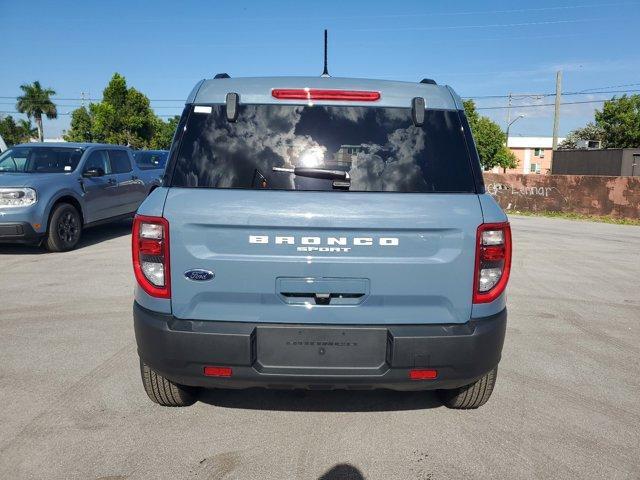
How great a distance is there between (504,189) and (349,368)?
1889 centimetres

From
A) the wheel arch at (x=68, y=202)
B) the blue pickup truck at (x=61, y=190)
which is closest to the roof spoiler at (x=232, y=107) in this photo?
the blue pickup truck at (x=61, y=190)

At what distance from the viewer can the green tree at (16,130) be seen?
78.7m

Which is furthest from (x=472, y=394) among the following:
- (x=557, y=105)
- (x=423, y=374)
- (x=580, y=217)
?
(x=557, y=105)

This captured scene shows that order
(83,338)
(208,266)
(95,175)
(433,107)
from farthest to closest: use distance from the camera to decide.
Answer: (95,175), (83,338), (433,107), (208,266)

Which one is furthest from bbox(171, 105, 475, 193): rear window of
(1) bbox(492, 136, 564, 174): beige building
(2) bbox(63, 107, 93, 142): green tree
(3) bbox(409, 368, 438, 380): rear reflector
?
(1) bbox(492, 136, 564, 174): beige building

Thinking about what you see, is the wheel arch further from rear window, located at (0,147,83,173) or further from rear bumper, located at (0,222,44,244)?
rear window, located at (0,147,83,173)

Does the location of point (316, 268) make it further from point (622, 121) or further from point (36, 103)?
point (36, 103)

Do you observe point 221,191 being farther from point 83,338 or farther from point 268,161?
point 83,338

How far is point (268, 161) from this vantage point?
2.79 metres

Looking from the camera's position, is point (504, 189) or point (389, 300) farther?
point (504, 189)

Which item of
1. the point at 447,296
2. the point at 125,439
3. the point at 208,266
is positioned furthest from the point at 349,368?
the point at 125,439

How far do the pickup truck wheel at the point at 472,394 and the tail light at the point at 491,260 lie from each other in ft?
2.39

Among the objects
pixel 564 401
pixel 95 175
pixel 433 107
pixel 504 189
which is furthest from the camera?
pixel 504 189

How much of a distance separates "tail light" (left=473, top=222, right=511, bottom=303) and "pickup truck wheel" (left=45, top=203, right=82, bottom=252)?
790 centimetres
